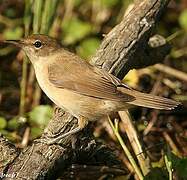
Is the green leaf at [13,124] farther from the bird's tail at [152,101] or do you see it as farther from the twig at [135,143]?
the bird's tail at [152,101]

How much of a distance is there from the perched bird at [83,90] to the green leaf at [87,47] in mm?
1677

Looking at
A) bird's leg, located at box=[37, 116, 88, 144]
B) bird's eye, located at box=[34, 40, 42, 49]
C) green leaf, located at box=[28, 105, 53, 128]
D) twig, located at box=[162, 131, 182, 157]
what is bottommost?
twig, located at box=[162, 131, 182, 157]

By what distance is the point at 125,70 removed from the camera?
4727mm

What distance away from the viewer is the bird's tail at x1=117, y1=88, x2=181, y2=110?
4098 mm

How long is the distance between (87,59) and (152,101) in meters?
1.99

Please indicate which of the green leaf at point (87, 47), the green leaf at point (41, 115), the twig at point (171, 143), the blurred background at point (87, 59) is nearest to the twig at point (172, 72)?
the blurred background at point (87, 59)

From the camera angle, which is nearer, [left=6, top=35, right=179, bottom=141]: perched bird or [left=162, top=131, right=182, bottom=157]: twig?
[left=6, top=35, right=179, bottom=141]: perched bird

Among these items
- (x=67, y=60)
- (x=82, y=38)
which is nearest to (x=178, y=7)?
(x=82, y=38)

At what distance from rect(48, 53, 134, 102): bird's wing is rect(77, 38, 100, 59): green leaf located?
1.73m

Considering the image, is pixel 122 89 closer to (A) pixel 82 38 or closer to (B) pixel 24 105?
(B) pixel 24 105

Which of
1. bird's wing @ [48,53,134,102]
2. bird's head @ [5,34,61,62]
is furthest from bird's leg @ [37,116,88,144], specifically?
bird's head @ [5,34,61,62]

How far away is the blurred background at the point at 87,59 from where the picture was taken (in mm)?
5184

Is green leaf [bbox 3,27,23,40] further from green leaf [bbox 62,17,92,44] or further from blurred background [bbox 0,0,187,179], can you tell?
green leaf [bbox 62,17,92,44]

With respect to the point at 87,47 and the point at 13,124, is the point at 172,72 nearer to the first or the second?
the point at 87,47
